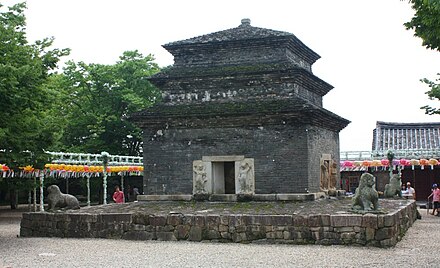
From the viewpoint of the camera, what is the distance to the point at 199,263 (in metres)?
12.0

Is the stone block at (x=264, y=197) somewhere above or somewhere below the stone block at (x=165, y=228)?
above

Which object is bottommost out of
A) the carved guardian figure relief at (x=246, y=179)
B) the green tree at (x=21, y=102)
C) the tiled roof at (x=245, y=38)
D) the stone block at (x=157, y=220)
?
the stone block at (x=157, y=220)

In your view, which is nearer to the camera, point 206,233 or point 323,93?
point 206,233

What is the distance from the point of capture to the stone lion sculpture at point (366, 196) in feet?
49.6

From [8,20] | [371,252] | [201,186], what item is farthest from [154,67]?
[371,252]

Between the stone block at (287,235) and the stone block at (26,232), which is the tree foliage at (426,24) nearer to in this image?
the stone block at (287,235)

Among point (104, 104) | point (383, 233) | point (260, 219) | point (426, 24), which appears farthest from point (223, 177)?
point (104, 104)

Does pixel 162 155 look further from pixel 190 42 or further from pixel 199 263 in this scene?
pixel 199 263

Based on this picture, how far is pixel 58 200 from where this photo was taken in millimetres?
18641

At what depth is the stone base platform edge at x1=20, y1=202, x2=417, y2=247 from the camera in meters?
14.2

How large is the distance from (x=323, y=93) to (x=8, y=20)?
12.4 m

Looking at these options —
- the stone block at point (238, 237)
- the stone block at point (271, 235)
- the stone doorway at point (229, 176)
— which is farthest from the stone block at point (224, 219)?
the stone doorway at point (229, 176)

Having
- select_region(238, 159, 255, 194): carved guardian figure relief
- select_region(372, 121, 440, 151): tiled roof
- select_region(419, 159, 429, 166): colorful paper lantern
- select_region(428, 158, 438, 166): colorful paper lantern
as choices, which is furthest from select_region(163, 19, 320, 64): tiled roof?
select_region(372, 121, 440, 151): tiled roof

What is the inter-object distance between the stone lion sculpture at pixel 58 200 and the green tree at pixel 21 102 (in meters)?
1.04
